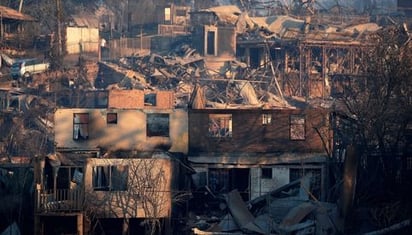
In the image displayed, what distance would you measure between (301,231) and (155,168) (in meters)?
4.90

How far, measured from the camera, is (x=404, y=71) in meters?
25.7

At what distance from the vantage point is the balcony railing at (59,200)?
23547 mm

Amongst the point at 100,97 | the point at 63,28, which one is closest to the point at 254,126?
the point at 100,97

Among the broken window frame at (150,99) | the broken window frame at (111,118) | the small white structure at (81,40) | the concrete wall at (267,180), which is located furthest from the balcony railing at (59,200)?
the small white structure at (81,40)

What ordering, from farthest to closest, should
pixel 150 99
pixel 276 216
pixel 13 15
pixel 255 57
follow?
pixel 13 15, pixel 255 57, pixel 150 99, pixel 276 216

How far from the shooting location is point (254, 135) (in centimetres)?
2919

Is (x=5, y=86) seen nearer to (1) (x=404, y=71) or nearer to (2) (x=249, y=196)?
(2) (x=249, y=196)

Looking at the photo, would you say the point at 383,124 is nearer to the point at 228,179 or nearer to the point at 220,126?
the point at 228,179

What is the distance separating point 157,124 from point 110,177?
439cm

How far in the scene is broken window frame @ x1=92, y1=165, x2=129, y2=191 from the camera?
24.9m

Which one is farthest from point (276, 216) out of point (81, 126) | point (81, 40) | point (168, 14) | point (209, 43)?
point (168, 14)

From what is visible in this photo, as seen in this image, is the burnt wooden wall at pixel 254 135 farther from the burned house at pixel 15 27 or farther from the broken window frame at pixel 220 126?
the burned house at pixel 15 27

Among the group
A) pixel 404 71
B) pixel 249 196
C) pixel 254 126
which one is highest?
pixel 404 71

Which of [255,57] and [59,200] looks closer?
[59,200]
